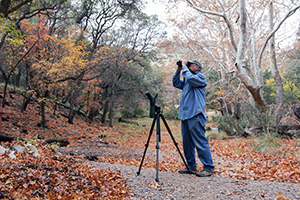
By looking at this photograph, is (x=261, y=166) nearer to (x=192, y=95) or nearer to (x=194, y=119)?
(x=194, y=119)

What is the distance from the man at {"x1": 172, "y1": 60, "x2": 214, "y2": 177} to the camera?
3248mm

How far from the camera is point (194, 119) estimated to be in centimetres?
326

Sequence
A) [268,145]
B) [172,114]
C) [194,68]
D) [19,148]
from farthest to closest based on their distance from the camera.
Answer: [172,114] < [268,145] < [19,148] < [194,68]

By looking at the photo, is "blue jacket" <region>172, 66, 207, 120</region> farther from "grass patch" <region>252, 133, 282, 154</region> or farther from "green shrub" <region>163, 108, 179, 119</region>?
"green shrub" <region>163, 108, 179, 119</region>

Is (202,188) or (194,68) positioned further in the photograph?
(194,68)

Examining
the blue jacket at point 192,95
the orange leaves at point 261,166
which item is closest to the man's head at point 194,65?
the blue jacket at point 192,95

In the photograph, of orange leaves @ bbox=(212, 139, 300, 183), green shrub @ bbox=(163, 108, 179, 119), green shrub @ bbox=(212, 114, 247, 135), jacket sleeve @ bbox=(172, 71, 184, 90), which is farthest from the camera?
green shrub @ bbox=(163, 108, 179, 119)

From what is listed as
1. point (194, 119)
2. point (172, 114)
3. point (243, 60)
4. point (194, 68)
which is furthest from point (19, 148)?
point (172, 114)

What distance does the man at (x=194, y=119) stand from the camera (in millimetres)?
3248

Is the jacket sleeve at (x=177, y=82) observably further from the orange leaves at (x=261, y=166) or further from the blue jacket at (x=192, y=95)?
the orange leaves at (x=261, y=166)

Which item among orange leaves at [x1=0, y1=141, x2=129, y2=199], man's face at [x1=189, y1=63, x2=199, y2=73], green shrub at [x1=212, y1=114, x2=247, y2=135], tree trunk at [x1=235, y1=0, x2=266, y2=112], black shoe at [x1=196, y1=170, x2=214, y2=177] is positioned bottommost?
orange leaves at [x1=0, y1=141, x2=129, y2=199]

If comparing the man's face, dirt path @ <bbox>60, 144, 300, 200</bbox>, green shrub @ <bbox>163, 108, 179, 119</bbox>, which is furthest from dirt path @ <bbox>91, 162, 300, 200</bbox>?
green shrub @ <bbox>163, 108, 179, 119</bbox>

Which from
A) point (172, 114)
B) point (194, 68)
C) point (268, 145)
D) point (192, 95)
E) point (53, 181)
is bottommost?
point (53, 181)

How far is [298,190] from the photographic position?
258cm
